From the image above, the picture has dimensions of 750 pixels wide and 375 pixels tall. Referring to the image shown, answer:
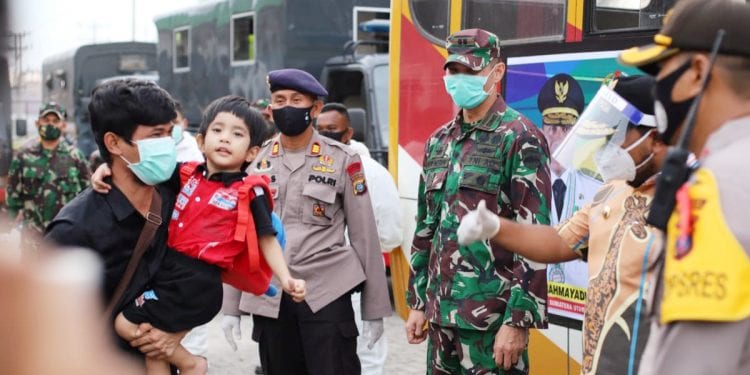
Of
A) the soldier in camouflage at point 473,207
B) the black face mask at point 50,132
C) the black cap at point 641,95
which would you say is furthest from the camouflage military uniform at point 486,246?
the black face mask at point 50,132

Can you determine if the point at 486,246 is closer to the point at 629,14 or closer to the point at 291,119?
the point at 291,119

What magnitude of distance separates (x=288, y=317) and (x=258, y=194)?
110 cm

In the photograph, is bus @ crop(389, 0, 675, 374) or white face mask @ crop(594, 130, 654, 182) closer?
white face mask @ crop(594, 130, 654, 182)

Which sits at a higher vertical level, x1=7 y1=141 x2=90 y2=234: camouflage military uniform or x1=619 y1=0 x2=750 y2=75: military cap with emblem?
x1=619 y1=0 x2=750 y2=75: military cap with emblem

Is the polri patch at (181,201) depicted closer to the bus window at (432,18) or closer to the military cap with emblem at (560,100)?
the military cap with emblem at (560,100)

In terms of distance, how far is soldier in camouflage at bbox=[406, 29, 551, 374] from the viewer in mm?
4152

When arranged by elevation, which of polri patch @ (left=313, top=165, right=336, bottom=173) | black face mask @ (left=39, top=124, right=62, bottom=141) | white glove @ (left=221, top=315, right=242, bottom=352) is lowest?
white glove @ (left=221, top=315, right=242, bottom=352)

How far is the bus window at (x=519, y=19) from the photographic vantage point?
5816 mm

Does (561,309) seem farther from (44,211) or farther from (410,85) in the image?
(44,211)

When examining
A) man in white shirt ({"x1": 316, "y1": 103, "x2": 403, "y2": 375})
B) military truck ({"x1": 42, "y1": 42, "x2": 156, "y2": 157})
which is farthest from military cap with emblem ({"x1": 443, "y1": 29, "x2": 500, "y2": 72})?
military truck ({"x1": 42, "y1": 42, "x2": 156, "y2": 157})

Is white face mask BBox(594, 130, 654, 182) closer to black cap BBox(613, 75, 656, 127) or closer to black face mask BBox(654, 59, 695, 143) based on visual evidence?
black cap BBox(613, 75, 656, 127)

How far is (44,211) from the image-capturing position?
996cm

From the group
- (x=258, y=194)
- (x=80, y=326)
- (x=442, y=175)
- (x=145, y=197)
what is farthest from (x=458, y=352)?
(x=80, y=326)

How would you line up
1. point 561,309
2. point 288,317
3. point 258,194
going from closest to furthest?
point 258,194
point 288,317
point 561,309
